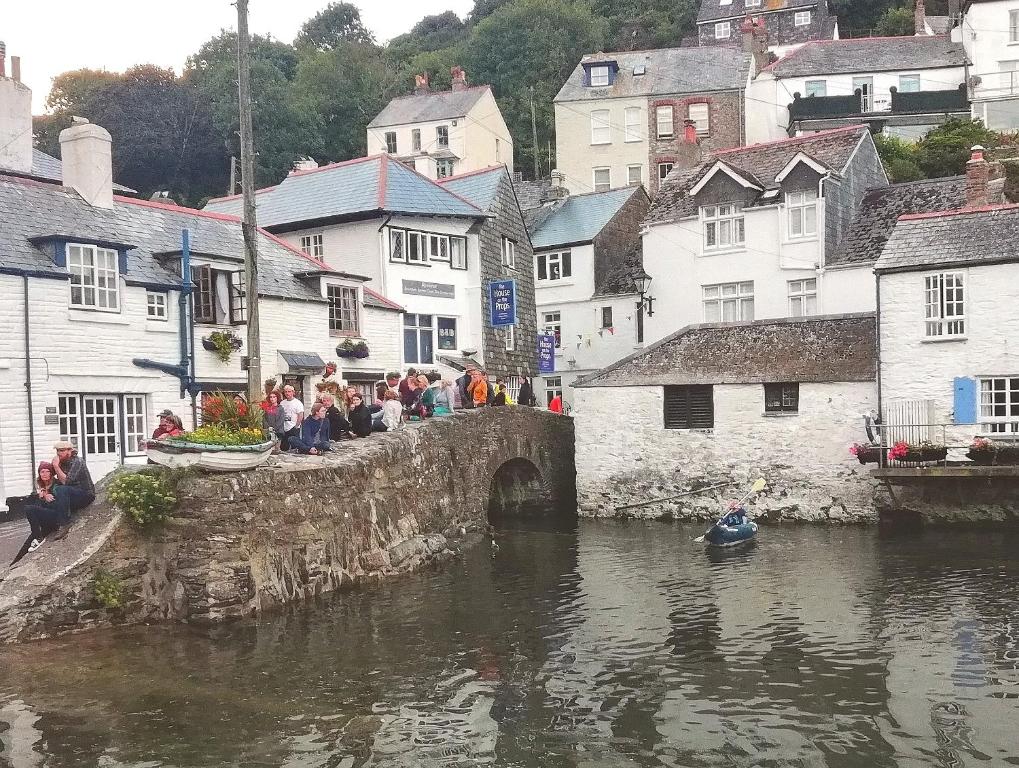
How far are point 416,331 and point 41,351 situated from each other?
54.9 ft

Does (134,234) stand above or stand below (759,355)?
above

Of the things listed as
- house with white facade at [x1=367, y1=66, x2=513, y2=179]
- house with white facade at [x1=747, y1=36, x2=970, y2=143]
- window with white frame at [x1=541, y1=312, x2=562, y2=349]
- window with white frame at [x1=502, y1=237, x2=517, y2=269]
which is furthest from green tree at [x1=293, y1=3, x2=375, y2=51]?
window with white frame at [x1=502, y1=237, x2=517, y2=269]

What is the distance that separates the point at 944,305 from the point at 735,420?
22.9ft

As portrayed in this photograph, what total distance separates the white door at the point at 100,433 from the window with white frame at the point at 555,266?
2808 cm

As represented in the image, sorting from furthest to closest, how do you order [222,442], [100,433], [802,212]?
[802,212]
[100,433]
[222,442]

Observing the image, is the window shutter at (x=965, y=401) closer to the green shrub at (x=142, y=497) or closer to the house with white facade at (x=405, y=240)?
the house with white facade at (x=405, y=240)

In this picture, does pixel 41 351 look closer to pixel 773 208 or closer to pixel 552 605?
pixel 552 605

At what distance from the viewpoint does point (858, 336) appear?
32.5m

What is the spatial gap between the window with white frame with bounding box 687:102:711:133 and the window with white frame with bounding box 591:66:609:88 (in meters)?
5.67

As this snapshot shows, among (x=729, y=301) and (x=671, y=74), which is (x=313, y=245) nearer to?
(x=729, y=301)

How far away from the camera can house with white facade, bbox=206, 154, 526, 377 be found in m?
39.1

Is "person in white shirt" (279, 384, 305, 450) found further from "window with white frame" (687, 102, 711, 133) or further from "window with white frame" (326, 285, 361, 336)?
"window with white frame" (687, 102, 711, 133)

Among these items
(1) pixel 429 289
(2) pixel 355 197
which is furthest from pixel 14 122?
(1) pixel 429 289

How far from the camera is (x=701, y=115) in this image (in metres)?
63.8
